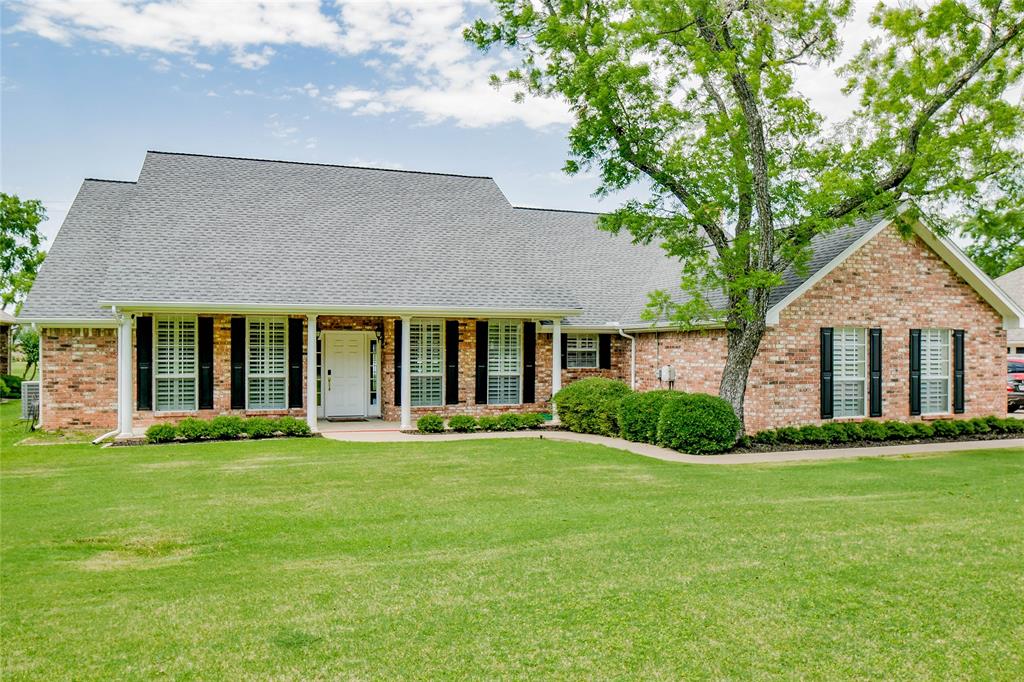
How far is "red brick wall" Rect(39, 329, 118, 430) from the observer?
1580 cm

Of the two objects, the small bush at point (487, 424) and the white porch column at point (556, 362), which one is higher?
the white porch column at point (556, 362)

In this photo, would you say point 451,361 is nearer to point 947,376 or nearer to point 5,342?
point 947,376

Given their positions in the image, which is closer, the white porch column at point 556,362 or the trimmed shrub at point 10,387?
the white porch column at point 556,362

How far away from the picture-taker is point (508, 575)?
5.96m

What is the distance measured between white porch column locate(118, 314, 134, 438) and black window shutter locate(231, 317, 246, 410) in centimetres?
201

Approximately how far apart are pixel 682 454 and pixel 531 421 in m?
4.30

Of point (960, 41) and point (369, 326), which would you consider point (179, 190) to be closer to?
point (369, 326)

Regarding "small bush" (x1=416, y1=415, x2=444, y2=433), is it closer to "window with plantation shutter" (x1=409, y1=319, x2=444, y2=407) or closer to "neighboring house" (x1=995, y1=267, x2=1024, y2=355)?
"window with plantation shutter" (x1=409, y1=319, x2=444, y2=407)

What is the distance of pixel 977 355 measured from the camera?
17203 millimetres

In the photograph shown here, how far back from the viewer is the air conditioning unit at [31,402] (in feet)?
54.3

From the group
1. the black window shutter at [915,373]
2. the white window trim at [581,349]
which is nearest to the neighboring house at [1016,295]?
the black window shutter at [915,373]

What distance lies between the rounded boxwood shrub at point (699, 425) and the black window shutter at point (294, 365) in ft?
25.7

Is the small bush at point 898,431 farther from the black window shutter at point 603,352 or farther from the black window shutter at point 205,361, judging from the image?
the black window shutter at point 205,361

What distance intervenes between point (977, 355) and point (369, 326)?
14086 mm
